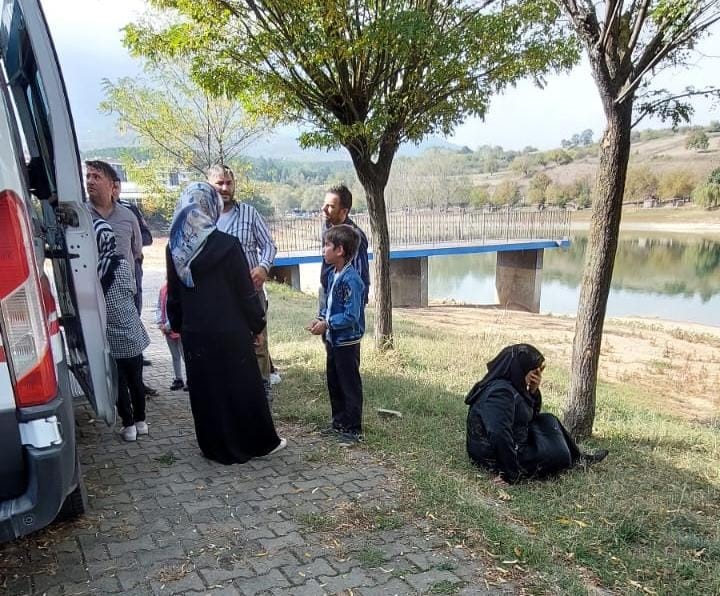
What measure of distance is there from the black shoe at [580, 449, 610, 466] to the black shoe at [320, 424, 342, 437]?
5.40 ft

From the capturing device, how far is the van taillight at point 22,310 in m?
1.68

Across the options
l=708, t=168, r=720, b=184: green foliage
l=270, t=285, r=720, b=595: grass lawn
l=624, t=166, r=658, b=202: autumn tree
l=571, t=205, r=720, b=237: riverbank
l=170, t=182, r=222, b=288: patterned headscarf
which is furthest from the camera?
l=624, t=166, r=658, b=202: autumn tree

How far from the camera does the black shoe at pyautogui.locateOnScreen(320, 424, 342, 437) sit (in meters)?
3.95

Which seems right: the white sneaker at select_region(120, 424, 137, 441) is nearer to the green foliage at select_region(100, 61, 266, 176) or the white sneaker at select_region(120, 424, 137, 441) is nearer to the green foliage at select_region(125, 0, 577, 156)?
the green foliage at select_region(125, 0, 577, 156)

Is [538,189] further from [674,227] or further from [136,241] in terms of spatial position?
[136,241]

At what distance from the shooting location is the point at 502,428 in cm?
323

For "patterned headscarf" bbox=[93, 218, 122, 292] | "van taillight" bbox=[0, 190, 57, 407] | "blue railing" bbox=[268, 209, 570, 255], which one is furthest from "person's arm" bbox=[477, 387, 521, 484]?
"blue railing" bbox=[268, 209, 570, 255]

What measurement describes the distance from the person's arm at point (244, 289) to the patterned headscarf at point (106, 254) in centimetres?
87

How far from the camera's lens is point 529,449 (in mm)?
3314

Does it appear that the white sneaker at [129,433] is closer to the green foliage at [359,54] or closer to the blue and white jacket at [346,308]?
the blue and white jacket at [346,308]

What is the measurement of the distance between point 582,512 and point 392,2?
4.66 m

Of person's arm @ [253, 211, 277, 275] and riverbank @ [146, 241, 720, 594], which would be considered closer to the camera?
riverbank @ [146, 241, 720, 594]

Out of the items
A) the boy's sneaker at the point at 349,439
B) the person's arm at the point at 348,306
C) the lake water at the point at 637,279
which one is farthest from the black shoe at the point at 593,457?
the lake water at the point at 637,279

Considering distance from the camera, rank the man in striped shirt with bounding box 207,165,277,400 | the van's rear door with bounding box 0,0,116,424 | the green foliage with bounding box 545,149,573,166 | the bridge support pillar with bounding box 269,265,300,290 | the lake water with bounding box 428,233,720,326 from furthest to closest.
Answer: the green foliage with bounding box 545,149,573,166 < the lake water with bounding box 428,233,720,326 < the bridge support pillar with bounding box 269,265,300,290 < the man in striped shirt with bounding box 207,165,277,400 < the van's rear door with bounding box 0,0,116,424
